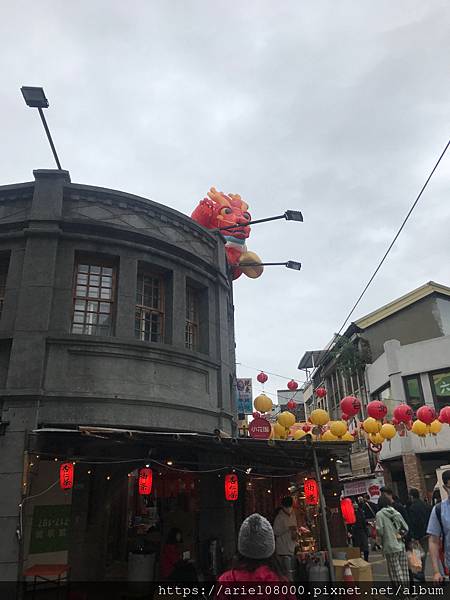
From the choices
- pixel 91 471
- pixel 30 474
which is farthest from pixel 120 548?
pixel 30 474

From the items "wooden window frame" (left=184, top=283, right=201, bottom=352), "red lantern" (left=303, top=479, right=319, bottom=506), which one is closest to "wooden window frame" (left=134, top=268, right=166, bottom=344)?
"wooden window frame" (left=184, top=283, right=201, bottom=352)

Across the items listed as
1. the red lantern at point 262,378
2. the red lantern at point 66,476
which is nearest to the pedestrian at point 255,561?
the red lantern at point 66,476

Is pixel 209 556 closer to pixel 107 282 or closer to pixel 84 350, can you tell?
pixel 84 350

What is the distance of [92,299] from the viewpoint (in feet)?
38.2

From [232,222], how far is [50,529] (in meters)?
12.1

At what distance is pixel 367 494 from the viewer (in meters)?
21.1

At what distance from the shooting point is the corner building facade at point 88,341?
32.3 ft

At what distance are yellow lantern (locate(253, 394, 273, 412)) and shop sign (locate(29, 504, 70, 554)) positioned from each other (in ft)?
20.3

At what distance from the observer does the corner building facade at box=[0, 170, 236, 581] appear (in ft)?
32.3

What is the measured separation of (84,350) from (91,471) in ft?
13.1

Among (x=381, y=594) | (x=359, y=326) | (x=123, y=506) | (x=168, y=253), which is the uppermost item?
(x=359, y=326)

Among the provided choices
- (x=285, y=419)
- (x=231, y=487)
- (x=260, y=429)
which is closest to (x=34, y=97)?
(x=260, y=429)

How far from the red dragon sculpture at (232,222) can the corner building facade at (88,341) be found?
4.54 metres

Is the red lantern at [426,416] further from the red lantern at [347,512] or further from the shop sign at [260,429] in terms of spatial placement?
the shop sign at [260,429]
